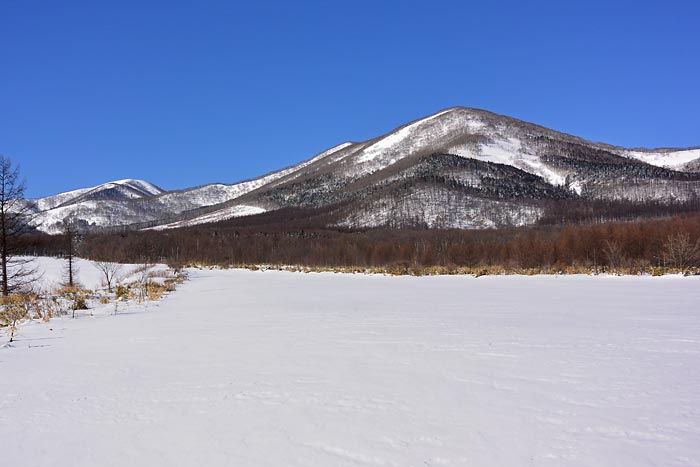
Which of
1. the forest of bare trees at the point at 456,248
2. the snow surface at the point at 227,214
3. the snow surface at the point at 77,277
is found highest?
the snow surface at the point at 227,214

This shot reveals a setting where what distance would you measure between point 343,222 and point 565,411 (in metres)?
125

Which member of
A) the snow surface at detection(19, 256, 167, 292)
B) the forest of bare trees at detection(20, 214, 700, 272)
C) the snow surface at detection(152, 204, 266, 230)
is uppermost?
the snow surface at detection(152, 204, 266, 230)

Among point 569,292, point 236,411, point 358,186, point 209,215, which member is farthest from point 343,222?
point 236,411

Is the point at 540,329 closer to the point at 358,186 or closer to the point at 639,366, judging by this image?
the point at 639,366

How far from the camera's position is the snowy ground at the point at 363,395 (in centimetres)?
253

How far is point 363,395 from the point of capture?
3471mm

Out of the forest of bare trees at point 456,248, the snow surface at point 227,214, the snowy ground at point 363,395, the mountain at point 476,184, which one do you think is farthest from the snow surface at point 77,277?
the snow surface at point 227,214

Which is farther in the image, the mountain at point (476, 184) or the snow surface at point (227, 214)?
the snow surface at point (227, 214)

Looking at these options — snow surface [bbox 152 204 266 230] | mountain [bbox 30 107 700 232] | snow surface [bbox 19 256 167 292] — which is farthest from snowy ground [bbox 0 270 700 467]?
snow surface [bbox 152 204 266 230]

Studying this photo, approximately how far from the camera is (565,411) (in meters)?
3.01

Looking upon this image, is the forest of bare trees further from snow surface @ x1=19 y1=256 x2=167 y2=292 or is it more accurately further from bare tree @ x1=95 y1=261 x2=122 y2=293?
bare tree @ x1=95 y1=261 x2=122 y2=293

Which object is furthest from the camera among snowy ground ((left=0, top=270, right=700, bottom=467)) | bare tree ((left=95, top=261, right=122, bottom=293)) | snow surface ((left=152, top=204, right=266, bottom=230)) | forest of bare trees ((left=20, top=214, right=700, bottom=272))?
snow surface ((left=152, top=204, right=266, bottom=230))

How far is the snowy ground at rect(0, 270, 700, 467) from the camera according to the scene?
2525 mm

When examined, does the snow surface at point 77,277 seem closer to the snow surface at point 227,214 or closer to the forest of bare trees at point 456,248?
the forest of bare trees at point 456,248
